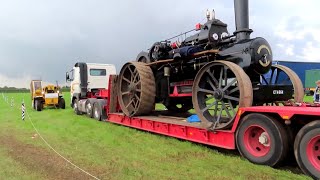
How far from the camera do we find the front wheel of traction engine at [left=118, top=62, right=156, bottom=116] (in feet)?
38.7

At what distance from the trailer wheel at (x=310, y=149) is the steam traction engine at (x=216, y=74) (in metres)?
1.71

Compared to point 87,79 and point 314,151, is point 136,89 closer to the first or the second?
point 314,151

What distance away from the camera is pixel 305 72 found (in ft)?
135

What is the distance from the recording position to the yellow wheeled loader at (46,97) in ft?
78.7

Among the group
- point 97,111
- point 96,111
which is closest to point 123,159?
point 97,111

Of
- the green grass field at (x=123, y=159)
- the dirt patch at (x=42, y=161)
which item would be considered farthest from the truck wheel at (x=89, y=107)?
the dirt patch at (x=42, y=161)

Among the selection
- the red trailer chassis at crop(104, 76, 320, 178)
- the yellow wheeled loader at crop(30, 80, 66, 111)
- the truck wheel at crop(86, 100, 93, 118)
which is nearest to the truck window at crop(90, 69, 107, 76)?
the truck wheel at crop(86, 100, 93, 118)

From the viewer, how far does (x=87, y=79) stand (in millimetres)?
20125

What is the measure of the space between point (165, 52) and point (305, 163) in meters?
6.29

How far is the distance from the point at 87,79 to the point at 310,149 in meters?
15.2

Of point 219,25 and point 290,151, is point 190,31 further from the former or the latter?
point 290,151

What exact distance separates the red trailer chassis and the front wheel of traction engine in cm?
298

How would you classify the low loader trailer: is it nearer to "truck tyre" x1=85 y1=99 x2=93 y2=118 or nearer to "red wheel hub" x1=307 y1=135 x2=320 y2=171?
"red wheel hub" x1=307 y1=135 x2=320 y2=171

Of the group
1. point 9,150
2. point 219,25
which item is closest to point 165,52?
point 219,25
